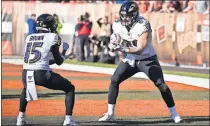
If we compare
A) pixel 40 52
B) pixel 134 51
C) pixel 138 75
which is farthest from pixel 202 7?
pixel 40 52

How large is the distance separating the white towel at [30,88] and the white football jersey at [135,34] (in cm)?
166

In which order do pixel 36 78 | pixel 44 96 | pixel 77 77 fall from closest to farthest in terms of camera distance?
pixel 36 78 < pixel 44 96 < pixel 77 77

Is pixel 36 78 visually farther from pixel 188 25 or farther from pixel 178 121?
pixel 188 25

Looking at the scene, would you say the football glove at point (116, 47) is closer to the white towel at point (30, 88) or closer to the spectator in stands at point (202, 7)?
the white towel at point (30, 88)

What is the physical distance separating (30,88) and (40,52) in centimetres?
51

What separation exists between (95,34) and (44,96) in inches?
515

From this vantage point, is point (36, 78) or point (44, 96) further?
point (44, 96)

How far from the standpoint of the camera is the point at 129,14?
11.5 m

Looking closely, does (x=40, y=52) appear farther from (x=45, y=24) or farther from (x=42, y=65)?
(x=45, y=24)

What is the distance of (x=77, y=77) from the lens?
21188 millimetres

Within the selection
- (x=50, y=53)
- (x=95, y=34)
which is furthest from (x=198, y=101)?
(x=95, y=34)

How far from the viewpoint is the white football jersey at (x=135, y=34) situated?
37.9 feet

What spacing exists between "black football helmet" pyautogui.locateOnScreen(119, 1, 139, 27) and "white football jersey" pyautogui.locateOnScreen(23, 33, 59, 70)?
1289mm

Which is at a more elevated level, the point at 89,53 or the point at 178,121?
the point at 178,121
